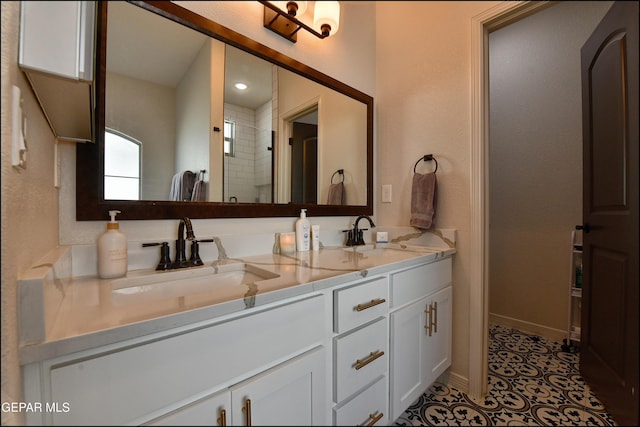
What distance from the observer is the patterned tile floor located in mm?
1102

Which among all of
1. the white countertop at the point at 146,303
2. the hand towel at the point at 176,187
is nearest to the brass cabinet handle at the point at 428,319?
the white countertop at the point at 146,303

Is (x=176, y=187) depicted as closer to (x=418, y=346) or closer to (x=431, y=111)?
(x=418, y=346)

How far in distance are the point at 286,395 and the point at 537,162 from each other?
2374 mm

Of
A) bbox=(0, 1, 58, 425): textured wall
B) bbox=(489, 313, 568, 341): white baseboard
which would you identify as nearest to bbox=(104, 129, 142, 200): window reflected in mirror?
bbox=(0, 1, 58, 425): textured wall

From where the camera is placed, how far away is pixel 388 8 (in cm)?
164

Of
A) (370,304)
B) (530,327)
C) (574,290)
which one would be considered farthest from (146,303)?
(530,327)

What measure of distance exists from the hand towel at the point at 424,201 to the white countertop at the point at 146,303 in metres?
0.55

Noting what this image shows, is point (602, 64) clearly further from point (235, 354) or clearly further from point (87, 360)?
point (87, 360)

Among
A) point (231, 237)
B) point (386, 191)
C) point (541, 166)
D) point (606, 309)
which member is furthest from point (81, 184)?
point (541, 166)

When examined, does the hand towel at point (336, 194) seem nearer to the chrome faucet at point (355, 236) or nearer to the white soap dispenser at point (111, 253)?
the chrome faucet at point (355, 236)

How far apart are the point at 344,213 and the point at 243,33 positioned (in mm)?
1013

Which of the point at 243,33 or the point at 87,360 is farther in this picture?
the point at 243,33

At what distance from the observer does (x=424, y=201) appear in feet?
4.60

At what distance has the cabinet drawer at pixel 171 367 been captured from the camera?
0.42m
